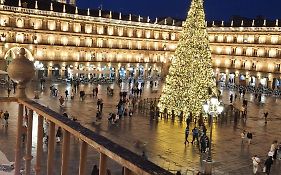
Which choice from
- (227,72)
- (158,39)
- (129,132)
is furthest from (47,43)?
(129,132)

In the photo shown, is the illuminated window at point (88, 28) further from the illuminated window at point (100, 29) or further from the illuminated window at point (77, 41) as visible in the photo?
the illuminated window at point (77, 41)

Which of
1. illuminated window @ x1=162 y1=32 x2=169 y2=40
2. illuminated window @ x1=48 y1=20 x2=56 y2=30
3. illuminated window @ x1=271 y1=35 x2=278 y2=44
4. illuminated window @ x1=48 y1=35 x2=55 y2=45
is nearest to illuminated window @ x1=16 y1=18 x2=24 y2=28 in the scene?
illuminated window @ x1=48 y1=20 x2=56 y2=30

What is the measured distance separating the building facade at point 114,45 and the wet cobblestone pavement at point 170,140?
29.8m

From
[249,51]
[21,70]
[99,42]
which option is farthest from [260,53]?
[21,70]

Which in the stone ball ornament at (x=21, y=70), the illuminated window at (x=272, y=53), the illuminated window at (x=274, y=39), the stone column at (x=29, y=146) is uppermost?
the illuminated window at (x=274, y=39)

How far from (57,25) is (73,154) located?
53.4m

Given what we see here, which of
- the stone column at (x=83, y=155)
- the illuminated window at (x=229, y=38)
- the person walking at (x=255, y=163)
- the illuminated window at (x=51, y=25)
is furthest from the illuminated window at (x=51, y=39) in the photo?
the stone column at (x=83, y=155)

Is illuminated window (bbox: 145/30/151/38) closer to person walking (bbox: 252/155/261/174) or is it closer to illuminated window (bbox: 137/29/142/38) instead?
illuminated window (bbox: 137/29/142/38)

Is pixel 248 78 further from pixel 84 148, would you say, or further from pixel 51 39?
pixel 84 148

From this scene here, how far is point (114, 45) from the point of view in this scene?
7819 centimetres

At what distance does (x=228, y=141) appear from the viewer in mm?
24250

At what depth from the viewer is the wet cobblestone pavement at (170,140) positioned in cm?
1825

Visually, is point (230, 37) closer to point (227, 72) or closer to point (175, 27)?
point (227, 72)

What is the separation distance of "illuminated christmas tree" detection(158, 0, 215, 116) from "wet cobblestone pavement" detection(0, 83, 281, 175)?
7.04 ft
